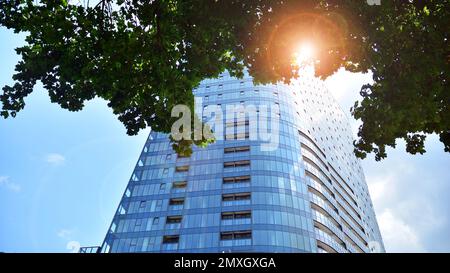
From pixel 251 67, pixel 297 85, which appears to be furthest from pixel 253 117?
pixel 251 67

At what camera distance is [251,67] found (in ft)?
33.6

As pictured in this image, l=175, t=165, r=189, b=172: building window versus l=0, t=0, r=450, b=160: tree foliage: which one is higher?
l=175, t=165, r=189, b=172: building window

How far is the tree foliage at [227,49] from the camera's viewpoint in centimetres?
840

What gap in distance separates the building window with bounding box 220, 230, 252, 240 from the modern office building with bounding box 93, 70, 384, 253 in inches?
5.7

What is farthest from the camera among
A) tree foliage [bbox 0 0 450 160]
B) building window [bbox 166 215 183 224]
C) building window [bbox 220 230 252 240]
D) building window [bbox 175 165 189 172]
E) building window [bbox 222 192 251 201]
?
building window [bbox 175 165 189 172]

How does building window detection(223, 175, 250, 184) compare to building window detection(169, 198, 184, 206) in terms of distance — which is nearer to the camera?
building window detection(223, 175, 250, 184)

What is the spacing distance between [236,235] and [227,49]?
41926mm

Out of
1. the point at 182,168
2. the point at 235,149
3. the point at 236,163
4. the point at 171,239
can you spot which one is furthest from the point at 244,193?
the point at 171,239

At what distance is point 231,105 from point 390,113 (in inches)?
2252

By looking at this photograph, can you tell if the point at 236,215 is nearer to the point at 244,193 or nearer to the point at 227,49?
the point at 244,193

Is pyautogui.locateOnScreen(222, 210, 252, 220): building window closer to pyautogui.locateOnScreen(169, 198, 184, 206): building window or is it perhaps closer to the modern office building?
the modern office building

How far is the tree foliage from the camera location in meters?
8.40

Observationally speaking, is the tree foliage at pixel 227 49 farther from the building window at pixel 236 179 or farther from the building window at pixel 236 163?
the building window at pixel 236 163

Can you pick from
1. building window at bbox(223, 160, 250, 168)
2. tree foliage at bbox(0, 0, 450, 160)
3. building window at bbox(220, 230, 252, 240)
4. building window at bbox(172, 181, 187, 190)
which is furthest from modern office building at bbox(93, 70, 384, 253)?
tree foliage at bbox(0, 0, 450, 160)
